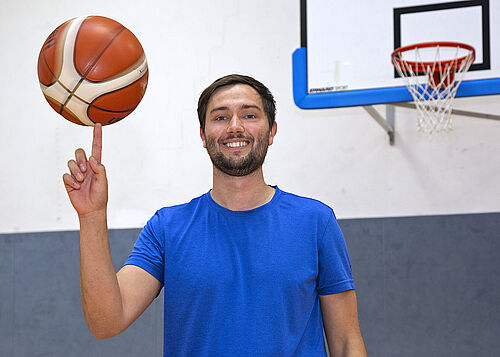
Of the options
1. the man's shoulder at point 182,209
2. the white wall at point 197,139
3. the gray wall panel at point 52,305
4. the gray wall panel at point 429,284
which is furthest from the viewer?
the gray wall panel at point 52,305

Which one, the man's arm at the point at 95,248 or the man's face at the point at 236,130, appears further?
the man's face at the point at 236,130

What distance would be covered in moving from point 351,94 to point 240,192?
1.46 metres

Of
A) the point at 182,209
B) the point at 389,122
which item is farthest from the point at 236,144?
the point at 389,122

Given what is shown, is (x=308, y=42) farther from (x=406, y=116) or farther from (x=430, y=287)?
(x=430, y=287)

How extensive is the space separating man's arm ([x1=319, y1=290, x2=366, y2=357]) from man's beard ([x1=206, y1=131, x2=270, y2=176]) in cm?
43

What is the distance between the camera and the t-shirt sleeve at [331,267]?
62.7 inches

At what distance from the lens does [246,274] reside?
1549 mm

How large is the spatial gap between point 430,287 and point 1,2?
3.72 meters

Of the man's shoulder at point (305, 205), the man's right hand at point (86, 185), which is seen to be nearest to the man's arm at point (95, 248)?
the man's right hand at point (86, 185)

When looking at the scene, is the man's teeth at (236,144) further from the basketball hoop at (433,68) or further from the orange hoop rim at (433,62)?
the orange hoop rim at (433,62)

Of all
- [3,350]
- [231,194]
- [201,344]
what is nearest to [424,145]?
[231,194]

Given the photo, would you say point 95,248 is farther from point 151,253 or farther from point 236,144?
point 236,144

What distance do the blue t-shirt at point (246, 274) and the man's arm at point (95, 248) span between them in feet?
0.57

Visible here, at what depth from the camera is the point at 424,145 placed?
139 inches
